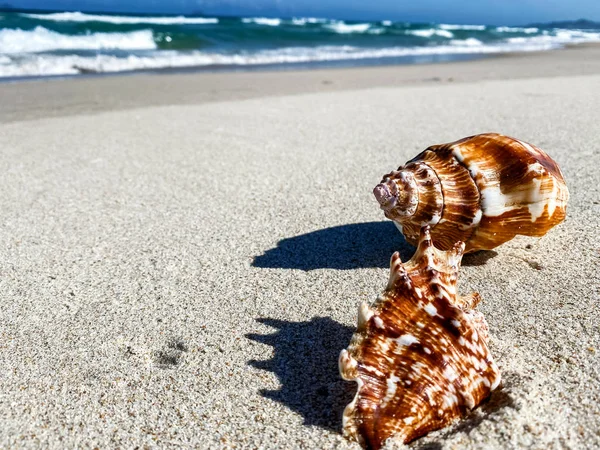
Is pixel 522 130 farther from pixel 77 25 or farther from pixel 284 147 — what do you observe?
pixel 77 25

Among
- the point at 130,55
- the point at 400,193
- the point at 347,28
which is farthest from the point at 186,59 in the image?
the point at 347,28

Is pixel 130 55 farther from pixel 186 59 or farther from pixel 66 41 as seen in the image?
pixel 66 41

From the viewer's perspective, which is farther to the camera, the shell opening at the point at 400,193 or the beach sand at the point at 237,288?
the shell opening at the point at 400,193

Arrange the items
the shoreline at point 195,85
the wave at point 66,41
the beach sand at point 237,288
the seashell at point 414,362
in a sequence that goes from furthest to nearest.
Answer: the wave at point 66,41 → the shoreline at point 195,85 → the beach sand at point 237,288 → the seashell at point 414,362

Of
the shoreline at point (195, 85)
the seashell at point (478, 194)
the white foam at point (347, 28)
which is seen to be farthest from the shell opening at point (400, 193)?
the white foam at point (347, 28)

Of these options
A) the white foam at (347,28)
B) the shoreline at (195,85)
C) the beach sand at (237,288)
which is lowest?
the white foam at (347,28)

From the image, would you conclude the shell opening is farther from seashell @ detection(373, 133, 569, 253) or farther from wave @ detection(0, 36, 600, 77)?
wave @ detection(0, 36, 600, 77)

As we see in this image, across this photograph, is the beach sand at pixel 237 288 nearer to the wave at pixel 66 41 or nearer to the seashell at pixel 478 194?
the seashell at pixel 478 194

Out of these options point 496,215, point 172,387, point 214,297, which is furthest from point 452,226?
point 172,387
